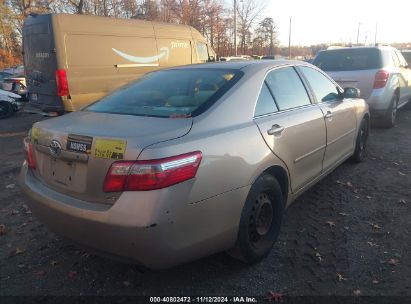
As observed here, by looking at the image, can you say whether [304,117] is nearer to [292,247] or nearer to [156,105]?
[292,247]

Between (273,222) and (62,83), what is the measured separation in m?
6.34

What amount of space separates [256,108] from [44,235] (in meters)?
2.27

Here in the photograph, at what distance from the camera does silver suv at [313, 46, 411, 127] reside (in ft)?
24.3

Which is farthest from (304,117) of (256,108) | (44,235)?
(44,235)

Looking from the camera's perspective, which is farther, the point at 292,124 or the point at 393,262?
the point at 292,124

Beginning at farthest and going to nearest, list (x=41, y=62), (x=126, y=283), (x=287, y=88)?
(x=41, y=62) < (x=287, y=88) < (x=126, y=283)

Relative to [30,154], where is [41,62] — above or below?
above

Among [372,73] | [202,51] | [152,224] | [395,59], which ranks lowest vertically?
[152,224]

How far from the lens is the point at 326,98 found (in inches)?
164

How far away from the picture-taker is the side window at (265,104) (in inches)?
118

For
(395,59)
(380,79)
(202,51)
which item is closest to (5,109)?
(202,51)

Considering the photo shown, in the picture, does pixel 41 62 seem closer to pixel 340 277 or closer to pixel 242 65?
pixel 242 65

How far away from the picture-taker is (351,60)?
7.89 m

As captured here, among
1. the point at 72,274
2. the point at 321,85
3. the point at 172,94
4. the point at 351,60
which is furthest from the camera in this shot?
the point at 351,60
